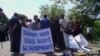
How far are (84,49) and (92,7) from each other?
2990 centimetres

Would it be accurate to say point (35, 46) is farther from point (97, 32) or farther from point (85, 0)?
point (85, 0)

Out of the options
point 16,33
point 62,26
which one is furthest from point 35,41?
point 62,26

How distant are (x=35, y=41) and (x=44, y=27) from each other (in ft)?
7.44

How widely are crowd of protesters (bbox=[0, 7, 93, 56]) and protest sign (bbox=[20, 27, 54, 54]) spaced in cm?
86

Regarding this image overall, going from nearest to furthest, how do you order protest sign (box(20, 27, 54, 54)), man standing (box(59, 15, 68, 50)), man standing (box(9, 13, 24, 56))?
protest sign (box(20, 27, 54, 54)) → man standing (box(9, 13, 24, 56)) → man standing (box(59, 15, 68, 50))

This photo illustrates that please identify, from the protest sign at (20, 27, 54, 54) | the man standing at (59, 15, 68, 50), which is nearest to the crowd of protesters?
the man standing at (59, 15, 68, 50)

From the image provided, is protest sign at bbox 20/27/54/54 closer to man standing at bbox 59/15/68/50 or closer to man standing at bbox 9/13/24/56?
man standing at bbox 9/13/24/56

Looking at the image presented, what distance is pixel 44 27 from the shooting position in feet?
54.5

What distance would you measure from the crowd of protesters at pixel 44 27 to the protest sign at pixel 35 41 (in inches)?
33.8

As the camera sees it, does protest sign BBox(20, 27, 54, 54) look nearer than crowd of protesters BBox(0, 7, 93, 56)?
Yes

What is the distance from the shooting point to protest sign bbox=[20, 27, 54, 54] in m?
14.1

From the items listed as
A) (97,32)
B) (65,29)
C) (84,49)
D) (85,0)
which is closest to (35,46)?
(84,49)

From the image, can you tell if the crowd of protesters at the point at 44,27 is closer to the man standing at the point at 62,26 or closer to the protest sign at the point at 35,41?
the man standing at the point at 62,26

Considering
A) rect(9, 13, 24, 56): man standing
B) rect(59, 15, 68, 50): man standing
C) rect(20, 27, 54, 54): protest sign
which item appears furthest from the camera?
rect(59, 15, 68, 50): man standing
